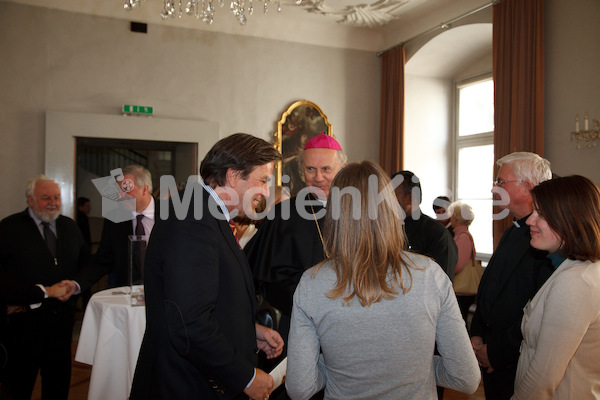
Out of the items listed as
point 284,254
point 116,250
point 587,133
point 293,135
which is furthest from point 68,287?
point 587,133

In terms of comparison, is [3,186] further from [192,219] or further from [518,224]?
[518,224]

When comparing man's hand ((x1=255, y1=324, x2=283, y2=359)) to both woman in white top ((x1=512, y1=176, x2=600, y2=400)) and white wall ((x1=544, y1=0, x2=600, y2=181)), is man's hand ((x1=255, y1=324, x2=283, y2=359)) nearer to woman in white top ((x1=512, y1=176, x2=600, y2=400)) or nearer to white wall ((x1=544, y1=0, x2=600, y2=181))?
woman in white top ((x1=512, y1=176, x2=600, y2=400))

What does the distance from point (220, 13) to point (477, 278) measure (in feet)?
17.7

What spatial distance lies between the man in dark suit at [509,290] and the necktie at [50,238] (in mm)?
2961

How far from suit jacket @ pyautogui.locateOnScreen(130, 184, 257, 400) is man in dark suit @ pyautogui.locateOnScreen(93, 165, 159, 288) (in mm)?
1989

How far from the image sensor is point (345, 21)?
7.92 m

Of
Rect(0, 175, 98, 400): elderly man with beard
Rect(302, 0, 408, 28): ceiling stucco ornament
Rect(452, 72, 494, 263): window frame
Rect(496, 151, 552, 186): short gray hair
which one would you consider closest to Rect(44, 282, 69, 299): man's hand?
Rect(0, 175, 98, 400): elderly man with beard

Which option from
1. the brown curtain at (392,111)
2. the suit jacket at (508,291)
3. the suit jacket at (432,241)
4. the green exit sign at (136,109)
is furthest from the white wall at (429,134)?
the suit jacket at (508,291)

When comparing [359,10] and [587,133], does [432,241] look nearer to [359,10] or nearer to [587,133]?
[587,133]

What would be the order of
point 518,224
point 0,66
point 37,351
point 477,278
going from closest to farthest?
1. point 518,224
2. point 37,351
3. point 477,278
4. point 0,66

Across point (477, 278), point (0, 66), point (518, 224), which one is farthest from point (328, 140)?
point (0, 66)

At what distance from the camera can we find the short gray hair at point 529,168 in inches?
101

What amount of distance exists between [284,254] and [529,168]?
1421 mm

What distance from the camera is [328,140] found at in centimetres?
299
